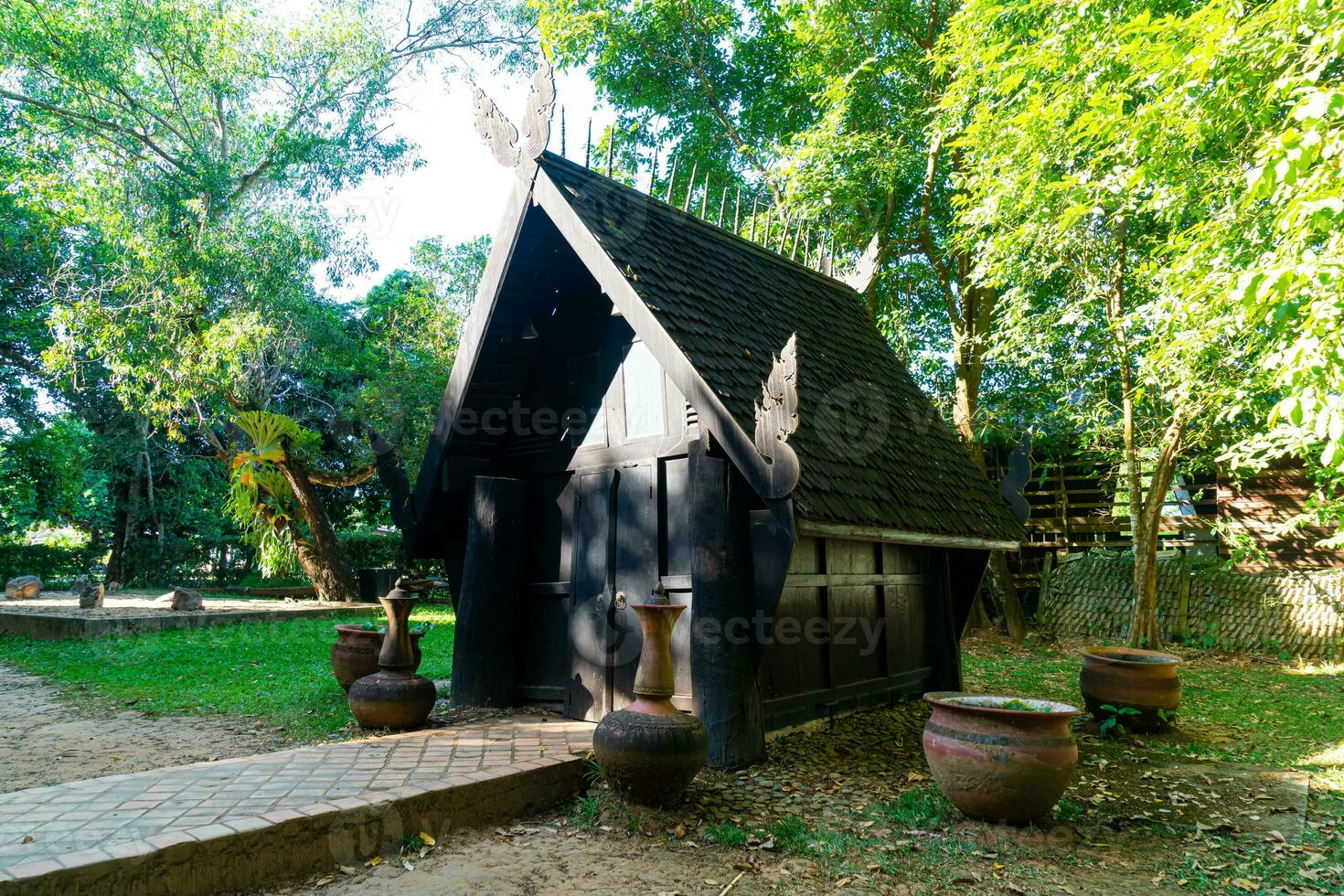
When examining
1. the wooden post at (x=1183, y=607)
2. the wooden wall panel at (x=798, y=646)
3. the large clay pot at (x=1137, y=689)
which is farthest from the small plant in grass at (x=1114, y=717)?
the wooden post at (x=1183, y=607)

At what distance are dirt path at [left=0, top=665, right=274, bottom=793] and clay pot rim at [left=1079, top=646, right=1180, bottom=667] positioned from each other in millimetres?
6871

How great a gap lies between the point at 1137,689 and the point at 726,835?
14.6ft

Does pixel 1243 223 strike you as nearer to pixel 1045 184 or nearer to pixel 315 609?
pixel 1045 184

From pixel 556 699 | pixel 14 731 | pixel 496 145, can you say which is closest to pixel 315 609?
pixel 14 731

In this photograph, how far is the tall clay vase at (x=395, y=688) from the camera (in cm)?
571

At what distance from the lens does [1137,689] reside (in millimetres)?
6699

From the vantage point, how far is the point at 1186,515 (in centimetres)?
1418

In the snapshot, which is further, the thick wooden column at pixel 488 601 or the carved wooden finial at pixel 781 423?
the thick wooden column at pixel 488 601

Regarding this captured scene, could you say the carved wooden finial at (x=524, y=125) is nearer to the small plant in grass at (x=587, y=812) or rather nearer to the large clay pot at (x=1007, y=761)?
the small plant in grass at (x=587, y=812)

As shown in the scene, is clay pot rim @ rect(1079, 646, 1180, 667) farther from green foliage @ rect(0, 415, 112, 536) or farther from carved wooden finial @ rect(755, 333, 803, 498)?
green foliage @ rect(0, 415, 112, 536)

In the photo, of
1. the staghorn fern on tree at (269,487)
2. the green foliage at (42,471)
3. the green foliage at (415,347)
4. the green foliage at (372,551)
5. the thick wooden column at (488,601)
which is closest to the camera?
the thick wooden column at (488,601)

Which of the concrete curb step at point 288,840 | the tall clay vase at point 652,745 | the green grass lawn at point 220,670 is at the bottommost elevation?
the green grass lawn at point 220,670

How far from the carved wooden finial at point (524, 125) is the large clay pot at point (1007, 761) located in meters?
4.76

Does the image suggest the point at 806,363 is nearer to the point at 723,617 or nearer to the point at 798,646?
the point at 798,646
